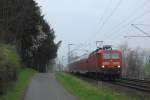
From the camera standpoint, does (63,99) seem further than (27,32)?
No

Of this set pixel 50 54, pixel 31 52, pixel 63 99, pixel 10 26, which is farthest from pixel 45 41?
pixel 63 99

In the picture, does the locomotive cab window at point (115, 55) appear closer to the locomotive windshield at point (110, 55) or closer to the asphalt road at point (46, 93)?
the locomotive windshield at point (110, 55)

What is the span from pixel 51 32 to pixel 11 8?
237 feet

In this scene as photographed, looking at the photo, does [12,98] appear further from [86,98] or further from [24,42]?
[24,42]

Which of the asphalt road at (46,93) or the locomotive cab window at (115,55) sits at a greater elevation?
the locomotive cab window at (115,55)

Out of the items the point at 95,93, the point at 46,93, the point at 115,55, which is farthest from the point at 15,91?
the point at 115,55

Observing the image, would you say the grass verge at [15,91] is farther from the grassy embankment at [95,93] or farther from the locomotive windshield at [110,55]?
the locomotive windshield at [110,55]

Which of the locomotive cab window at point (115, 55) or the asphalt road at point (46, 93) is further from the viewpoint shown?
the locomotive cab window at point (115, 55)

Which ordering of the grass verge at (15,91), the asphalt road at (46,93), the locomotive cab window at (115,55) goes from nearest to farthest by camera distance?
the grass verge at (15,91), the asphalt road at (46,93), the locomotive cab window at (115,55)

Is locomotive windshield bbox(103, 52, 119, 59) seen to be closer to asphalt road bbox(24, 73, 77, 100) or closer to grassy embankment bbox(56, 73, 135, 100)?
asphalt road bbox(24, 73, 77, 100)

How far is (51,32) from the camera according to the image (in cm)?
11744

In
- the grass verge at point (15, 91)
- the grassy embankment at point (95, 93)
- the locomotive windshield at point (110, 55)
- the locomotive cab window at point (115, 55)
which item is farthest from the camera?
the locomotive cab window at point (115, 55)

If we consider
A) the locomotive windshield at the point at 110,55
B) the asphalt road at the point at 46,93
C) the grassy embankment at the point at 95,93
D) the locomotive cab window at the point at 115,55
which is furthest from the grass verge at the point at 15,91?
the locomotive cab window at the point at 115,55

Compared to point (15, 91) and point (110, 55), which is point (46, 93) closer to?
point (15, 91)
